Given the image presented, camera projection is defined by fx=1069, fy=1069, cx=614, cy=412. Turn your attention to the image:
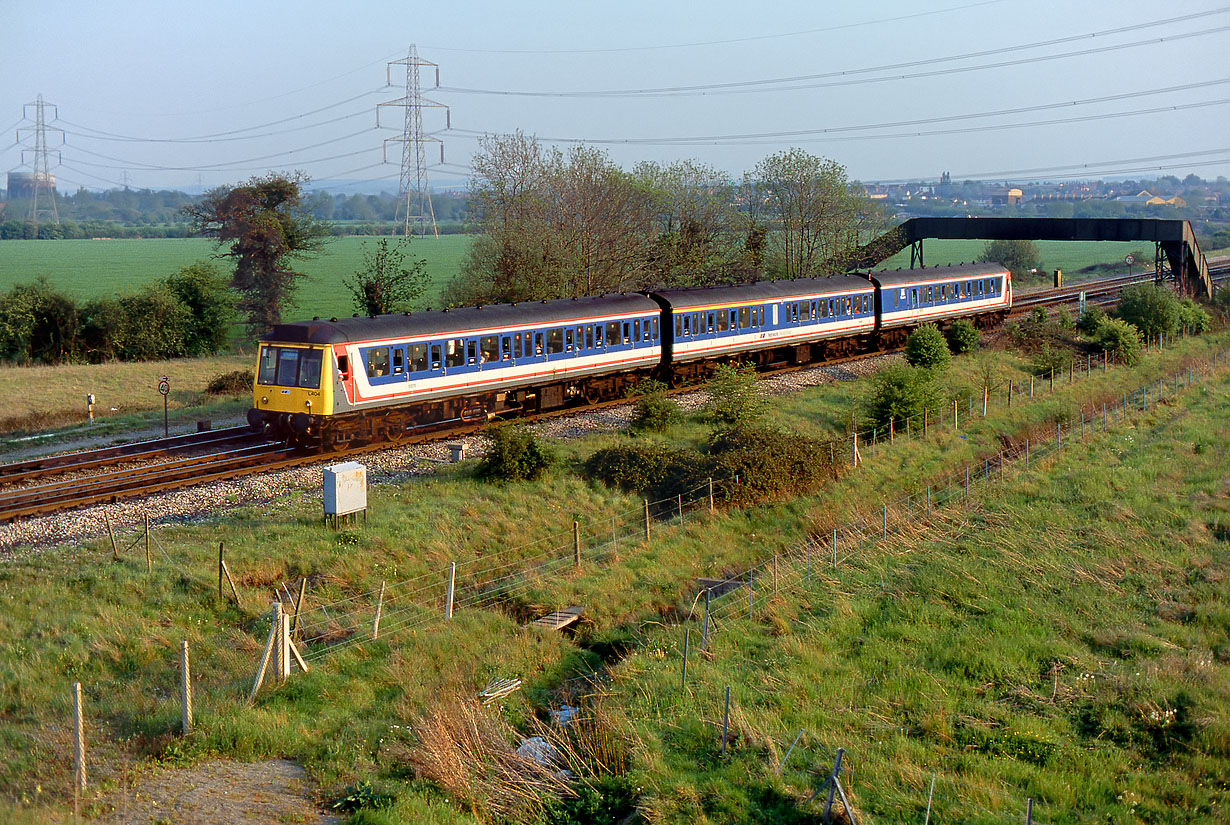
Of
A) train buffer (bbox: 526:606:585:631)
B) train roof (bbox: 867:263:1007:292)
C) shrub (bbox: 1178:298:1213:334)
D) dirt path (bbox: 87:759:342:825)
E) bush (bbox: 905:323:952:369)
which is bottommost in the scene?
train buffer (bbox: 526:606:585:631)

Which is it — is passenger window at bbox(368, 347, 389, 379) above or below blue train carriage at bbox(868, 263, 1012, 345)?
below

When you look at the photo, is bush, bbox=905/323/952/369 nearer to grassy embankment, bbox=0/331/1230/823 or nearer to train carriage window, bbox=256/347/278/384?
grassy embankment, bbox=0/331/1230/823

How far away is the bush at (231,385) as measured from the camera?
34.8 meters

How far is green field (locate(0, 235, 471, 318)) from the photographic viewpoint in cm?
7775

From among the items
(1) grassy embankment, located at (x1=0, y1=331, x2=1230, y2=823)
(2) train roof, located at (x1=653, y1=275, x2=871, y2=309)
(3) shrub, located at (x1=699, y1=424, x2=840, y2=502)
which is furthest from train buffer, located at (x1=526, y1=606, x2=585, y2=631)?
(2) train roof, located at (x1=653, y1=275, x2=871, y2=309)

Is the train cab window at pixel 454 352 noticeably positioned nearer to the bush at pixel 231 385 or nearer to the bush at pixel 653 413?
the bush at pixel 653 413

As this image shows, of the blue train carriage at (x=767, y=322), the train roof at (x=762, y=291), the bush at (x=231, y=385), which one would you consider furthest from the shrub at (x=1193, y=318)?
the bush at (x=231, y=385)

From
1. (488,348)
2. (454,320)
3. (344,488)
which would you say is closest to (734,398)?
(488,348)

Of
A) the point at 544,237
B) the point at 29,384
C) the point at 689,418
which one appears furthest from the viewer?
the point at 544,237

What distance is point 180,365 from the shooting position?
136ft

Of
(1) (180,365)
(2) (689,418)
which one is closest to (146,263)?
(1) (180,365)

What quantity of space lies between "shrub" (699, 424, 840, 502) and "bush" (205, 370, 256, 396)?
672 inches

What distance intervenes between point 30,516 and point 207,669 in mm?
7295

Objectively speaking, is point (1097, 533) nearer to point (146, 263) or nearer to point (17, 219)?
point (146, 263)
